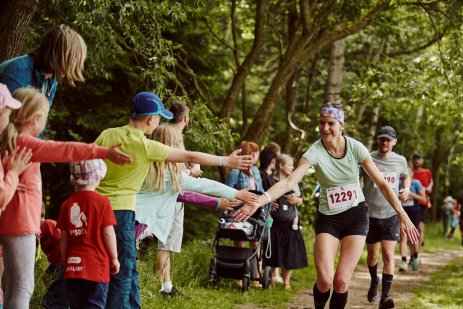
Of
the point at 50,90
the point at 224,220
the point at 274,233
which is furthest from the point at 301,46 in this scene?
the point at 50,90

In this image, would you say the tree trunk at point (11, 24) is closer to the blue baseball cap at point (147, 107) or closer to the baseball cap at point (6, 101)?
the blue baseball cap at point (147, 107)

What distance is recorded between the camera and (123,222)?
5750 mm

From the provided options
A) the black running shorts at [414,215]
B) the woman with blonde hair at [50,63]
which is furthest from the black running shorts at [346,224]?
the black running shorts at [414,215]

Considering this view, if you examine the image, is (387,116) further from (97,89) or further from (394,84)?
(97,89)

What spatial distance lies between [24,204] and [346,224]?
3.51m

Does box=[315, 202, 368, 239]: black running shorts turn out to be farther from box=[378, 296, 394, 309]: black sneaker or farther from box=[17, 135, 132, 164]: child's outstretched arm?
box=[17, 135, 132, 164]: child's outstretched arm

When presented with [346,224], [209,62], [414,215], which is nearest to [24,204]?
[346,224]

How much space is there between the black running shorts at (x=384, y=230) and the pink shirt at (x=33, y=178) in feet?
19.3

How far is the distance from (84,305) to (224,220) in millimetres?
4694

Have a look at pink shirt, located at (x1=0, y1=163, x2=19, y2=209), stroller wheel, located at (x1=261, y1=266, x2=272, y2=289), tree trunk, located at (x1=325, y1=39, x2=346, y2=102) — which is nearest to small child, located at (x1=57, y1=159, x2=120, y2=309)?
pink shirt, located at (x1=0, y1=163, x2=19, y2=209)

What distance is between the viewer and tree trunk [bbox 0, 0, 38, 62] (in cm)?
723

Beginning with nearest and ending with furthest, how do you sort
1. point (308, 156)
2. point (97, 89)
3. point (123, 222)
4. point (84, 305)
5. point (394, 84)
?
point (84, 305) < point (123, 222) < point (308, 156) < point (97, 89) < point (394, 84)

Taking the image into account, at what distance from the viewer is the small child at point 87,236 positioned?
5168 mm

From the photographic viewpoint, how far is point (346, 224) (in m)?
7.38
